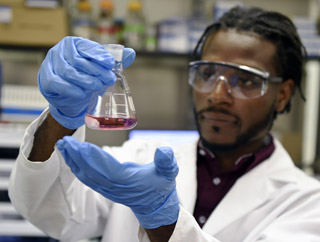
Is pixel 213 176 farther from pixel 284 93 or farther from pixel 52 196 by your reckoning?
pixel 52 196

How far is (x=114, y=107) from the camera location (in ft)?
2.71

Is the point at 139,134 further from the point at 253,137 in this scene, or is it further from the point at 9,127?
the point at 253,137

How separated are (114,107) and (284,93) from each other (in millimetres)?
766

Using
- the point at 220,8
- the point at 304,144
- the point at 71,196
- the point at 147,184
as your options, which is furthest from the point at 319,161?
the point at 147,184

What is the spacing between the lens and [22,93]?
74.8 inches

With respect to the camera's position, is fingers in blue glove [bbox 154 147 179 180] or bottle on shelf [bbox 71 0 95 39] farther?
bottle on shelf [bbox 71 0 95 39]

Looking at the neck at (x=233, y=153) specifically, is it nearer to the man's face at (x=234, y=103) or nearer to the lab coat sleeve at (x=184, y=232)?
the man's face at (x=234, y=103)

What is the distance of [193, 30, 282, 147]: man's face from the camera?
1190mm

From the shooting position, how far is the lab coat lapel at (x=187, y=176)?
1.16 metres

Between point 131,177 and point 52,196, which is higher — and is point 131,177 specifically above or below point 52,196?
above

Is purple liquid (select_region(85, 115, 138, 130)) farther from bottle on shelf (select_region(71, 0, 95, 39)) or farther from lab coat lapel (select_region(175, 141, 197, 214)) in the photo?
bottle on shelf (select_region(71, 0, 95, 39))

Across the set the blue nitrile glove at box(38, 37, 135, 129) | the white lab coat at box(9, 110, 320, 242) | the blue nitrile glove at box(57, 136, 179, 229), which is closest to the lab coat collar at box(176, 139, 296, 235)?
the white lab coat at box(9, 110, 320, 242)

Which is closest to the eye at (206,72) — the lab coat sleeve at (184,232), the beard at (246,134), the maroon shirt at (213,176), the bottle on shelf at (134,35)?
the beard at (246,134)

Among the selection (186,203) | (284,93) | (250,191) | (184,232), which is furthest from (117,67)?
(284,93)
